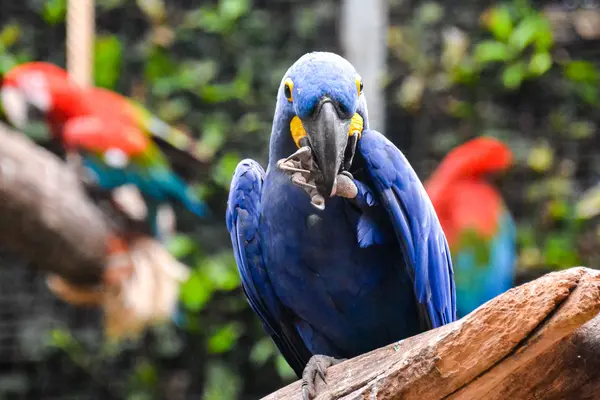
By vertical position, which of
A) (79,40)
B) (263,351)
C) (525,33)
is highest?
(79,40)

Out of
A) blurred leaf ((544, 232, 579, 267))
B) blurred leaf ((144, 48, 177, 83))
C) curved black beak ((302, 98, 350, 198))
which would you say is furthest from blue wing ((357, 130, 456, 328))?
blurred leaf ((144, 48, 177, 83))

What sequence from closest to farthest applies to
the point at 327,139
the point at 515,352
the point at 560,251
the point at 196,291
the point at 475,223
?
the point at 515,352 → the point at 327,139 → the point at 475,223 → the point at 560,251 → the point at 196,291

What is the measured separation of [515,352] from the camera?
0.82 m

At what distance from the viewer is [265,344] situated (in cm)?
270

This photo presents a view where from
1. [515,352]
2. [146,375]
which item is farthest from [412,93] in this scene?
[515,352]

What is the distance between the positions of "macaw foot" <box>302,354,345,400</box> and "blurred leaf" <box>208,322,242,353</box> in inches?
63.7

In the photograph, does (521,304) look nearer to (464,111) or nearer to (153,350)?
(464,111)

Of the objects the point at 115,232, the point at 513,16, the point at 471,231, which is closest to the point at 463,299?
the point at 471,231

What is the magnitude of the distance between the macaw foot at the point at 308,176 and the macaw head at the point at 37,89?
1655 mm

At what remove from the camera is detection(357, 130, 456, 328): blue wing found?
3.80ft

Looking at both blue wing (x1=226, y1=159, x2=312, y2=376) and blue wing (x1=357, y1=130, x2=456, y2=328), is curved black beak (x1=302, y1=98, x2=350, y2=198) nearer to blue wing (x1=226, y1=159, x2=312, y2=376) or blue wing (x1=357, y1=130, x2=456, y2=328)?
blue wing (x1=357, y1=130, x2=456, y2=328)

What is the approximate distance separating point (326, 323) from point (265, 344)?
4.91 ft

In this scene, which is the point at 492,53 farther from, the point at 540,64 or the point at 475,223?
the point at 475,223

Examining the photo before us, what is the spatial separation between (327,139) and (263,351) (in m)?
1.75
